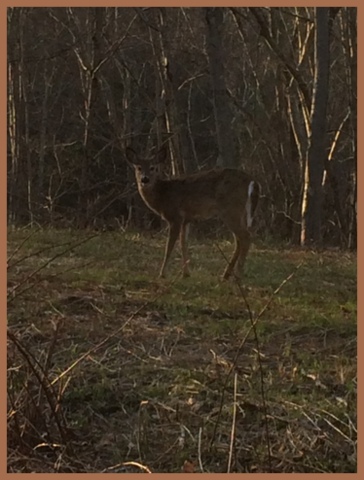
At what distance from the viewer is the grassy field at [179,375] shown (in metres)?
4.65

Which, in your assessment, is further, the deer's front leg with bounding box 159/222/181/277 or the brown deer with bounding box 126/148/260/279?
the brown deer with bounding box 126/148/260/279

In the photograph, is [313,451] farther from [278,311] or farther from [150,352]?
[278,311]

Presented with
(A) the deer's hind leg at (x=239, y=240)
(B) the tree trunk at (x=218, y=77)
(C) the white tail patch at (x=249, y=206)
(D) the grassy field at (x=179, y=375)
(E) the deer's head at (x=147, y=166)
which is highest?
(B) the tree trunk at (x=218, y=77)

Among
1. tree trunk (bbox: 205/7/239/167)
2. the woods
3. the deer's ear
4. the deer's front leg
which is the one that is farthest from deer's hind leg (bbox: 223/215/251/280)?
the woods

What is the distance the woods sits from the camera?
18734mm

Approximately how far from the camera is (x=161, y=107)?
2112 cm

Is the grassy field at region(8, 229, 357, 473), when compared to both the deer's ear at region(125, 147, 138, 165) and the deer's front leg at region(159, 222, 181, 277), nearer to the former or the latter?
the deer's front leg at region(159, 222, 181, 277)

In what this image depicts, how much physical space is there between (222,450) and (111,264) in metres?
5.20

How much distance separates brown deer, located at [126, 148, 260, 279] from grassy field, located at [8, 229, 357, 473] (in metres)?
0.59

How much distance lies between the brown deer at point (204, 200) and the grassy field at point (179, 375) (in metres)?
0.59

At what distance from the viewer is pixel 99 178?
78.3 ft

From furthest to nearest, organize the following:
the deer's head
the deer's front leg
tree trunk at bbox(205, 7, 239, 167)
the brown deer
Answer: tree trunk at bbox(205, 7, 239, 167) → the deer's head → the brown deer → the deer's front leg

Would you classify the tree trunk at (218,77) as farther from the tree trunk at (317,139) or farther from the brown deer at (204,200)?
the brown deer at (204,200)

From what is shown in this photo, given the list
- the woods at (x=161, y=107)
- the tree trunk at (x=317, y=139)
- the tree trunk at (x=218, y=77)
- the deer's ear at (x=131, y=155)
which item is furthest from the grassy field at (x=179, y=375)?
the woods at (x=161, y=107)
